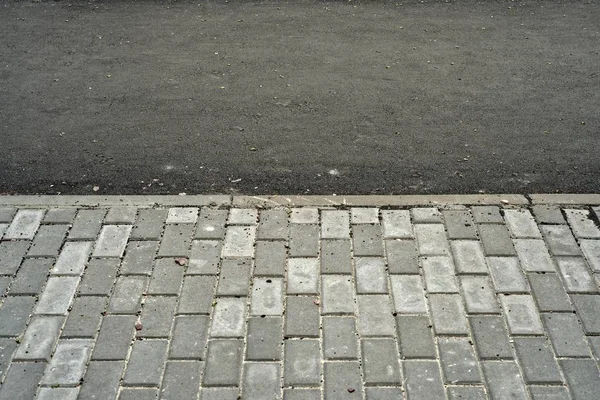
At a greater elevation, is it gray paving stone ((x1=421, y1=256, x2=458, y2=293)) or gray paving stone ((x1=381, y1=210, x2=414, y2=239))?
gray paving stone ((x1=421, y1=256, x2=458, y2=293))

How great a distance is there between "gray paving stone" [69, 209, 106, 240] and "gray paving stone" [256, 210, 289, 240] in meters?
1.58

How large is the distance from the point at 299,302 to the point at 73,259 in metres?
2.15

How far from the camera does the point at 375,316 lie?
5539 mm

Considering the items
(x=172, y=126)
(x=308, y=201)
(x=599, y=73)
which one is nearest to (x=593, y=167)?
(x=599, y=73)

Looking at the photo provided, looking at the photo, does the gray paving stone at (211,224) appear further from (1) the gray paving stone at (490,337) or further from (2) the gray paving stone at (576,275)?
(2) the gray paving stone at (576,275)

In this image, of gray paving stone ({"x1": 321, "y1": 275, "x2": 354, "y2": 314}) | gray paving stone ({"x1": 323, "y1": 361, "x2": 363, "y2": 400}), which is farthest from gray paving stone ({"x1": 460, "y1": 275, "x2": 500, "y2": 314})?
gray paving stone ({"x1": 323, "y1": 361, "x2": 363, "y2": 400})

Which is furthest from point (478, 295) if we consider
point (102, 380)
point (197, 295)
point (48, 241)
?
point (48, 241)

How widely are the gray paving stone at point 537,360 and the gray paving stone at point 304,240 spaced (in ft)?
6.42

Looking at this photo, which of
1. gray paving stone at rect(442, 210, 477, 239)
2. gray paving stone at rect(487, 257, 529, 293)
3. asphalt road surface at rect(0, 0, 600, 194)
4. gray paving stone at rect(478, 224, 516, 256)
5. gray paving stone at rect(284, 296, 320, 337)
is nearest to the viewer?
gray paving stone at rect(284, 296, 320, 337)

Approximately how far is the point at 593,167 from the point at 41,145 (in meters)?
6.25

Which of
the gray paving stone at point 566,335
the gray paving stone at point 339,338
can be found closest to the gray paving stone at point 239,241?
the gray paving stone at point 339,338

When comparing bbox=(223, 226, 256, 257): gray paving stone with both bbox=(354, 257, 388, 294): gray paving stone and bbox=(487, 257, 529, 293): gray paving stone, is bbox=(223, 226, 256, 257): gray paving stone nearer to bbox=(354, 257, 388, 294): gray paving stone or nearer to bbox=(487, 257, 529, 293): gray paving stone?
bbox=(354, 257, 388, 294): gray paving stone

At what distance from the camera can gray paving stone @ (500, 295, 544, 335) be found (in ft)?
17.7

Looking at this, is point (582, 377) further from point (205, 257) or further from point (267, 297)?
point (205, 257)
